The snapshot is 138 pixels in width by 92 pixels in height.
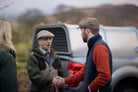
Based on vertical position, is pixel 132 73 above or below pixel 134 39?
below

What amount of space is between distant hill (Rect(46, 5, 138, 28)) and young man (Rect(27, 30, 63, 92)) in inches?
237

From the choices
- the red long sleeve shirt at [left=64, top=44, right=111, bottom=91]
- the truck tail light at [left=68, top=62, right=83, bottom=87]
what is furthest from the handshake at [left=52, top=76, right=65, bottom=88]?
the red long sleeve shirt at [left=64, top=44, right=111, bottom=91]

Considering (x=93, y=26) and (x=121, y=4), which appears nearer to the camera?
(x=93, y=26)

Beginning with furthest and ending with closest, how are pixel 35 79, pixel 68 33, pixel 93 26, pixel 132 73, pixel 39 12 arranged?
1. pixel 39 12
2. pixel 132 73
3. pixel 68 33
4. pixel 35 79
5. pixel 93 26

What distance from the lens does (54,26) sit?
14.2 feet

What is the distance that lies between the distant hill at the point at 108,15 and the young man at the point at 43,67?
603cm

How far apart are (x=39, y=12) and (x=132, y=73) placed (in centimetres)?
591

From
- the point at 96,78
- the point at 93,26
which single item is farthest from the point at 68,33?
the point at 96,78

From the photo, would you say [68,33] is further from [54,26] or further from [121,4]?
[121,4]

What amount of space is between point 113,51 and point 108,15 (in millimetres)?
7920

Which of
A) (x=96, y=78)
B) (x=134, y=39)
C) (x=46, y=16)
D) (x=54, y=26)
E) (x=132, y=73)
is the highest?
(x=46, y=16)

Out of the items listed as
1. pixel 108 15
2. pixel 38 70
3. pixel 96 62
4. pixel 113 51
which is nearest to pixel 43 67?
pixel 38 70

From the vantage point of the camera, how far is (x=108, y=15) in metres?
11.9

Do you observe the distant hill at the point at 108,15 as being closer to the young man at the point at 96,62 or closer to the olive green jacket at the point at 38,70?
the olive green jacket at the point at 38,70
